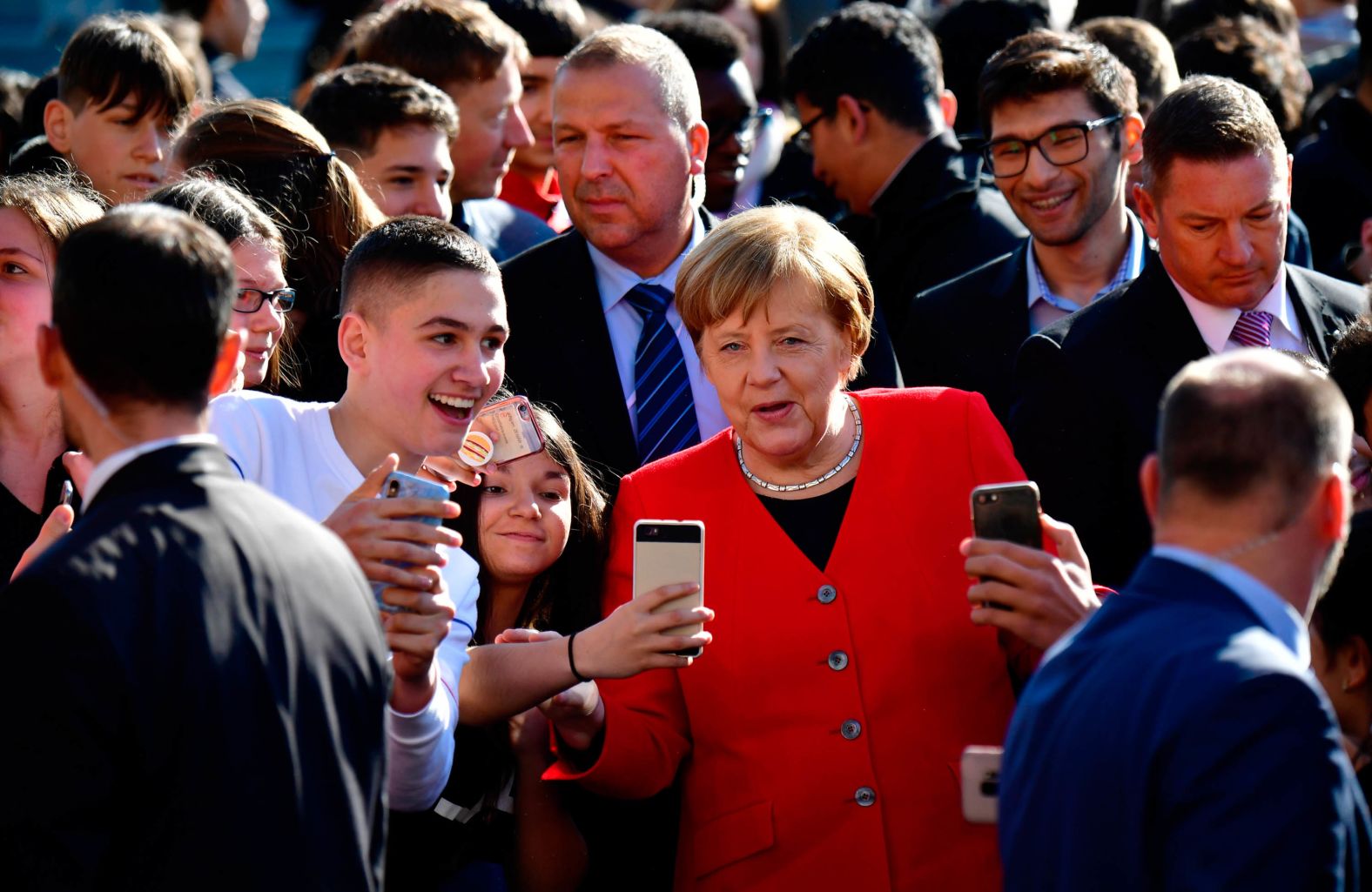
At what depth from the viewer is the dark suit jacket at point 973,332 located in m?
4.99

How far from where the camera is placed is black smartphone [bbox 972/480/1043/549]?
10.6 ft

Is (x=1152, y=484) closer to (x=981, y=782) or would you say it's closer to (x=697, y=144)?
(x=981, y=782)

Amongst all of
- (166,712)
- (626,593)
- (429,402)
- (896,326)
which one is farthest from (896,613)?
(896,326)

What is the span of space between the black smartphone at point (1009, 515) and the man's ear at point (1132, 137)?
2.44m

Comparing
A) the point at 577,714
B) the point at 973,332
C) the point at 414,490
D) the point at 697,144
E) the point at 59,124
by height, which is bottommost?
the point at 577,714

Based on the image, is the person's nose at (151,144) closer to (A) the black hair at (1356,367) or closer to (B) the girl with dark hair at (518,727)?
(B) the girl with dark hair at (518,727)

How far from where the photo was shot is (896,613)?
12.0 ft

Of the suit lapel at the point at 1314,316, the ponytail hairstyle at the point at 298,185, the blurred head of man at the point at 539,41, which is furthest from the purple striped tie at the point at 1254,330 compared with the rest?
the blurred head of man at the point at 539,41

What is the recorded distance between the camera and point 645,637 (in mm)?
3412

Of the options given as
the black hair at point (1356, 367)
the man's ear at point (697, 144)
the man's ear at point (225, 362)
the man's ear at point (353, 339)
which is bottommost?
the man's ear at point (225, 362)

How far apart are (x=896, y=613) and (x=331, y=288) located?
1875 millimetres

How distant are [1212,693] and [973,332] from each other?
2857 millimetres

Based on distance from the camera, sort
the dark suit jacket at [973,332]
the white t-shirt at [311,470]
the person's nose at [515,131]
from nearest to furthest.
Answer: the white t-shirt at [311,470]
the dark suit jacket at [973,332]
the person's nose at [515,131]

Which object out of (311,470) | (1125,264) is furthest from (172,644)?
(1125,264)
